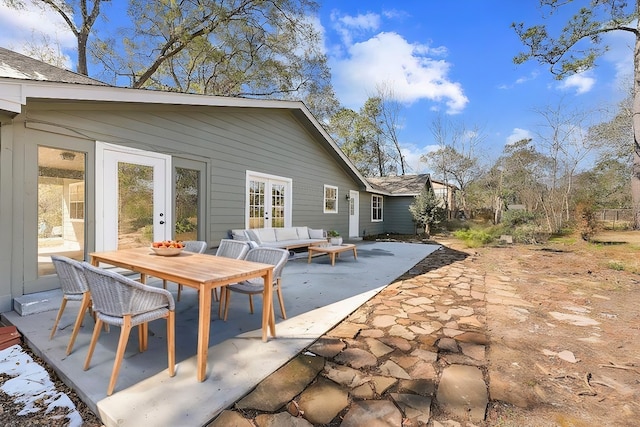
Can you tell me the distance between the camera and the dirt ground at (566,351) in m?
1.83

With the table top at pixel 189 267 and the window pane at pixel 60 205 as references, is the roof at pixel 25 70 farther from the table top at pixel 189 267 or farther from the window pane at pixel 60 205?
the table top at pixel 189 267

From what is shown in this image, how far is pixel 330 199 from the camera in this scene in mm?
10789

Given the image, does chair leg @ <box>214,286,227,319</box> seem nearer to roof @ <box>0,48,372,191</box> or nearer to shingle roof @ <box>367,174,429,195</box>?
roof @ <box>0,48,372,191</box>

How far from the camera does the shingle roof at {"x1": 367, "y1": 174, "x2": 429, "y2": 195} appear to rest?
14.9 m

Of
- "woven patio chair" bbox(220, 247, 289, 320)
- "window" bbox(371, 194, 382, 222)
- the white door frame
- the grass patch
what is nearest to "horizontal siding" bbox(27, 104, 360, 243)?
the white door frame

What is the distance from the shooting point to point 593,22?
31.0 ft

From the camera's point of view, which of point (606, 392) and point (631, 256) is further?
point (631, 256)

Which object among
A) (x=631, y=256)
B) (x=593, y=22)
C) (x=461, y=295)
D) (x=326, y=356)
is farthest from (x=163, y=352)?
(x=593, y=22)

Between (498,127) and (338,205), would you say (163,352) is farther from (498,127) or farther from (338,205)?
(498,127)

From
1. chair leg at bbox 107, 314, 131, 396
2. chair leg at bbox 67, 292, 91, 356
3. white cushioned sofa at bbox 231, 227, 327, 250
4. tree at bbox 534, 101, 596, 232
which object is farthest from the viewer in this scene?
tree at bbox 534, 101, 596, 232

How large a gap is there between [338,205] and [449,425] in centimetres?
965

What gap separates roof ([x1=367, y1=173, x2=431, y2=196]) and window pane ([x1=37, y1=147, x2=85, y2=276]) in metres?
11.6

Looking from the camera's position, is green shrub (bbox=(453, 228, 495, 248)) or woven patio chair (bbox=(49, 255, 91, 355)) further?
green shrub (bbox=(453, 228, 495, 248))

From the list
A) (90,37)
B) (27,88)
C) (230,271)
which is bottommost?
(230,271)
